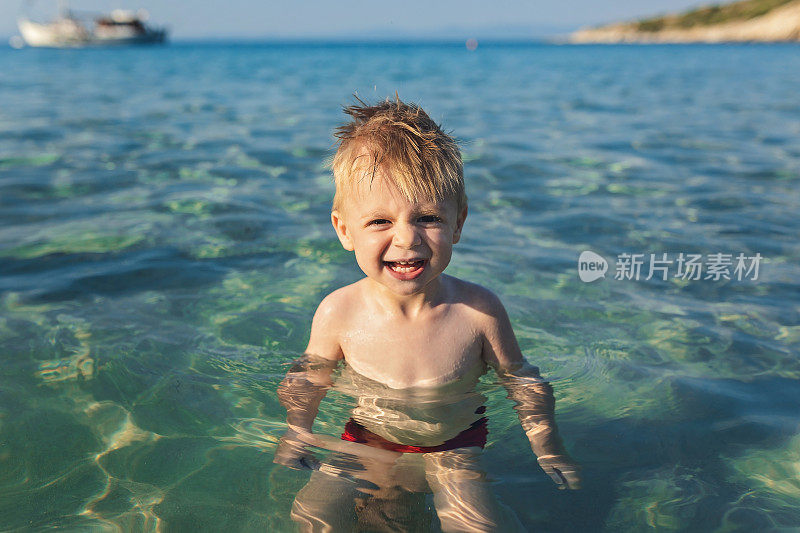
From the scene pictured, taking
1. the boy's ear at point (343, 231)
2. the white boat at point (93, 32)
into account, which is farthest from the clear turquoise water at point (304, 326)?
the white boat at point (93, 32)

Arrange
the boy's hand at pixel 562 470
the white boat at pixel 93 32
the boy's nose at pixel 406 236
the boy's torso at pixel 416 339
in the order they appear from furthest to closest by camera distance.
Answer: the white boat at pixel 93 32, the boy's torso at pixel 416 339, the boy's hand at pixel 562 470, the boy's nose at pixel 406 236

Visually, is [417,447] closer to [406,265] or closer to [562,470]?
[562,470]

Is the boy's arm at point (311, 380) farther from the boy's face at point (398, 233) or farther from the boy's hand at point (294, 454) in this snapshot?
the boy's face at point (398, 233)

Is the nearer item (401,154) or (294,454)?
(401,154)

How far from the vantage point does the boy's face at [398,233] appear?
7.17ft

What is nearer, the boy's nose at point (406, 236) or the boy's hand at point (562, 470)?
the boy's nose at point (406, 236)

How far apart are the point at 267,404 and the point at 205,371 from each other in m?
0.47

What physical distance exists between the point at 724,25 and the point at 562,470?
312ft

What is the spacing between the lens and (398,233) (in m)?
2.19

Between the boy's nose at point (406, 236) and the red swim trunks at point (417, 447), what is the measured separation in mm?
759

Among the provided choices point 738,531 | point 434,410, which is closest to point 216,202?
point 434,410

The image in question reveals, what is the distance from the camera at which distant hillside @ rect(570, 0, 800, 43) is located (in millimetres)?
69875

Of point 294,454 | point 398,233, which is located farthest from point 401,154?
point 294,454

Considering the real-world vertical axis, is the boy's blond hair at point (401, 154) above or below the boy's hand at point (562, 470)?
above
